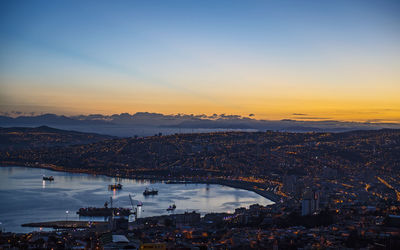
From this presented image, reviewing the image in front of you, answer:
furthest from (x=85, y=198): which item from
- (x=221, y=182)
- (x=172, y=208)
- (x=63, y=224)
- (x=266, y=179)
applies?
(x=266, y=179)

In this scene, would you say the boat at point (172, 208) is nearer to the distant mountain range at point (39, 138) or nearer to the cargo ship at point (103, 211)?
the cargo ship at point (103, 211)

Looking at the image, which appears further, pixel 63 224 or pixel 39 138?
pixel 39 138

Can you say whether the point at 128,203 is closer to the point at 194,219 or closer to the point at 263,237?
the point at 194,219

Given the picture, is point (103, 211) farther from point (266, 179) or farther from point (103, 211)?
point (266, 179)

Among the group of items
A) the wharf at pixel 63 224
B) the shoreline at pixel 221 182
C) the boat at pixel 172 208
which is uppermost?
the wharf at pixel 63 224

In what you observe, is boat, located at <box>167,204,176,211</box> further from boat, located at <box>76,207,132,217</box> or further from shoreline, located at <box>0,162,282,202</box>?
shoreline, located at <box>0,162,282,202</box>

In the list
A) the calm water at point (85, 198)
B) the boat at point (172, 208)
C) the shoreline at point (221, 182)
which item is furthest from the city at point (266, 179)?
the boat at point (172, 208)

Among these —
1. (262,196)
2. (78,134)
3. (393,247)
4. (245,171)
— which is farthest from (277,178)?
(78,134)

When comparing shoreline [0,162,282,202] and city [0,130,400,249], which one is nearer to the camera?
city [0,130,400,249]

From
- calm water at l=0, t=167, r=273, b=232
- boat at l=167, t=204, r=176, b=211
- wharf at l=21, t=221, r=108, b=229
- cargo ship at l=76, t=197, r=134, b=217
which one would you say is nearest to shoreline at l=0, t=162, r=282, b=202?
calm water at l=0, t=167, r=273, b=232
